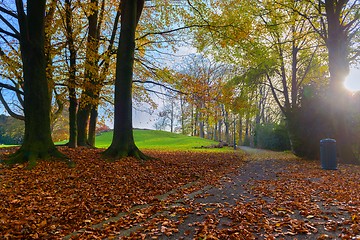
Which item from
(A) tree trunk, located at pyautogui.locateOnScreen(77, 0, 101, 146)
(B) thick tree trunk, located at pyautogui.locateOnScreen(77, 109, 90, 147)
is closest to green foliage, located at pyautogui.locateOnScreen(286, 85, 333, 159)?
(A) tree trunk, located at pyautogui.locateOnScreen(77, 0, 101, 146)

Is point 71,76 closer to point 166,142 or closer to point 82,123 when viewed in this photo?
point 82,123

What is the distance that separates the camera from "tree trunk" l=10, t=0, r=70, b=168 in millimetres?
7962

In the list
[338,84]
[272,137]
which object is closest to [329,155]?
[338,84]

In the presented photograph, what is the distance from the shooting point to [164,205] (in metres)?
5.29

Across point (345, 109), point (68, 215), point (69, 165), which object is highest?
point (345, 109)

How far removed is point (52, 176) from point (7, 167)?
1.33 meters

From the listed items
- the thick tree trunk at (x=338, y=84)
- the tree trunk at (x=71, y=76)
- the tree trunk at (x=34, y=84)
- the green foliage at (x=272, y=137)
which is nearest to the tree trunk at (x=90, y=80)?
the tree trunk at (x=71, y=76)

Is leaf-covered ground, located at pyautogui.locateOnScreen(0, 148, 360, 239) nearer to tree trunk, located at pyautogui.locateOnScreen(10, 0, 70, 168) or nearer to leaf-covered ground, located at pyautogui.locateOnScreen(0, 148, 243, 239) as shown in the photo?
leaf-covered ground, located at pyautogui.locateOnScreen(0, 148, 243, 239)

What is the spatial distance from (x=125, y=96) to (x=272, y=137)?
70.0 ft

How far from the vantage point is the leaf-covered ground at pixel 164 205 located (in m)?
3.88

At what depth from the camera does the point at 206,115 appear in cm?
1443

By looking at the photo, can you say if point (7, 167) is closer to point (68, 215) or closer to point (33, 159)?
point (33, 159)

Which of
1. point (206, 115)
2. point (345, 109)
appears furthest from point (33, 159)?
point (345, 109)

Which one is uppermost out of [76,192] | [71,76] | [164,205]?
[71,76]
